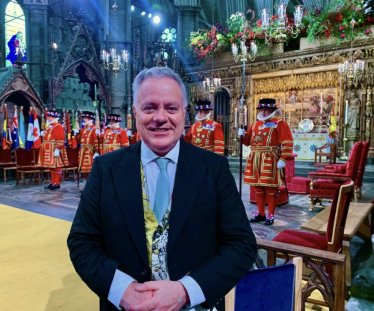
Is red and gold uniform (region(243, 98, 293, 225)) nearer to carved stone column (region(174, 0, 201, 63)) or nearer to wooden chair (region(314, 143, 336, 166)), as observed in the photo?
wooden chair (region(314, 143, 336, 166))

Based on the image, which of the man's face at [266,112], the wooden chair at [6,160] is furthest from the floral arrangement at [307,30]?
the wooden chair at [6,160]

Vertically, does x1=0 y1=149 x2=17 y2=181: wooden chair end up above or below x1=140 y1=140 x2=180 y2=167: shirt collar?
below

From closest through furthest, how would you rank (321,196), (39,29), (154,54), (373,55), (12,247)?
(12,247)
(321,196)
(373,55)
(39,29)
(154,54)

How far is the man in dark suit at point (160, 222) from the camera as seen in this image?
1.10 m

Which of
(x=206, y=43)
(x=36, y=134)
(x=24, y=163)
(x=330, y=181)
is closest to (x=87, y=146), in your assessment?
(x=24, y=163)

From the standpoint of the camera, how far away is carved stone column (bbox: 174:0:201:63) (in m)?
16.4

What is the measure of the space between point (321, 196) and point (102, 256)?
205 inches

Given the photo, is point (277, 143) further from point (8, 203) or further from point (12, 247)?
point (8, 203)

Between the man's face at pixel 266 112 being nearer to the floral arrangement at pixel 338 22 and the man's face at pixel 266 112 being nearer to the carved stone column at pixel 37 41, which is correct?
the floral arrangement at pixel 338 22

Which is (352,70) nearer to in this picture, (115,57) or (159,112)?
(115,57)

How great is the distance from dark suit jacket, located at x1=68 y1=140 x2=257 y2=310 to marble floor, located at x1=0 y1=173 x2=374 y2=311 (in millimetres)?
1517

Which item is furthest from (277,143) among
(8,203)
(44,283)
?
(8,203)

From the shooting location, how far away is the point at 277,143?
188 inches

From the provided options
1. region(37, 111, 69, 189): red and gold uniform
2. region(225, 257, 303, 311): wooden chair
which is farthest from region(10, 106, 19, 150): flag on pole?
region(225, 257, 303, 311): wooden chair
